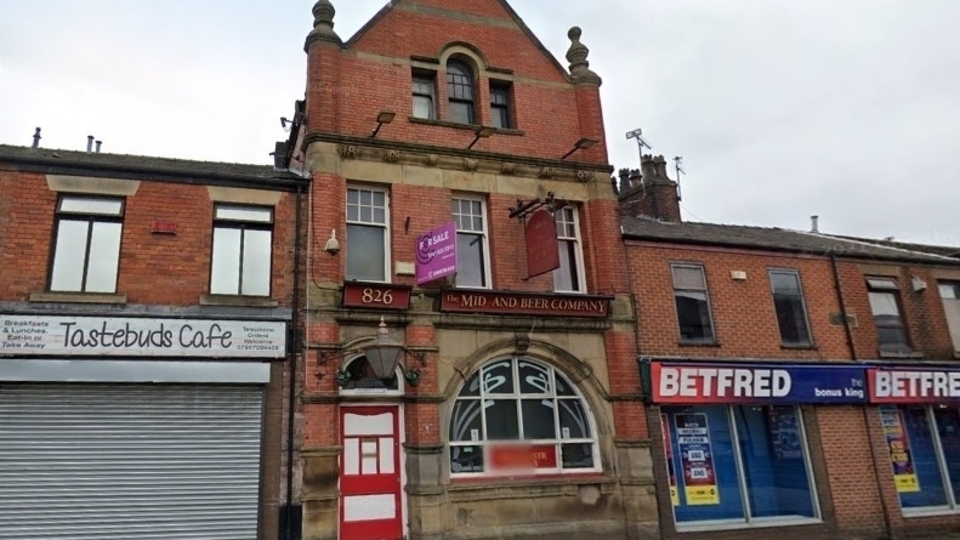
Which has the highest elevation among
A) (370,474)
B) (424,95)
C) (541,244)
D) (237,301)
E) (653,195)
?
(424,95)

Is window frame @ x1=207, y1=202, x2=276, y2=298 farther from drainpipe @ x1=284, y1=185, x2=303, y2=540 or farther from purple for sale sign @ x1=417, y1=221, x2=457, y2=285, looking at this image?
purple for sale sign @ x1=417, y1=221, x2=457, y2=285

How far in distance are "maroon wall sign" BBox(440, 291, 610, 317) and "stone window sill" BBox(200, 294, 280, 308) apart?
3113 millimetres

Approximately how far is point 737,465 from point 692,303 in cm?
355

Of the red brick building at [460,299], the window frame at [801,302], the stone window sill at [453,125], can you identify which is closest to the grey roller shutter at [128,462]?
the red brick building at [460,299]

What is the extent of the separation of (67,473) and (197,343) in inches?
104

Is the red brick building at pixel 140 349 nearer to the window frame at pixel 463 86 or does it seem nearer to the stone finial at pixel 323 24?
the stone finial at pixel 323 24

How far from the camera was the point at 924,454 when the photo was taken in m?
15.9

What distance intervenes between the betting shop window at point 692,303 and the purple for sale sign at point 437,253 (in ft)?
18.2

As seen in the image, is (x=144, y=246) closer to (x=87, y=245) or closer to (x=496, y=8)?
(x=87, y=245)

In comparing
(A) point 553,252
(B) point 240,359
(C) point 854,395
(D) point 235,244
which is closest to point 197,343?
(B) point 240,359

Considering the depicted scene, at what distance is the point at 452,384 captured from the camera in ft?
40.8

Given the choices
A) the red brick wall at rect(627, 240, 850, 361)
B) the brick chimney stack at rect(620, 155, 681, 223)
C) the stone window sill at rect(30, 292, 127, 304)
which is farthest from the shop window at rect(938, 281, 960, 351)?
the stone window sill at rect(30, 292, 127, 304)

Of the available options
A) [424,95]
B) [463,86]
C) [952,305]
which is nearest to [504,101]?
[463,86]

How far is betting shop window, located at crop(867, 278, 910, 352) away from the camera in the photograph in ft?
54.6
